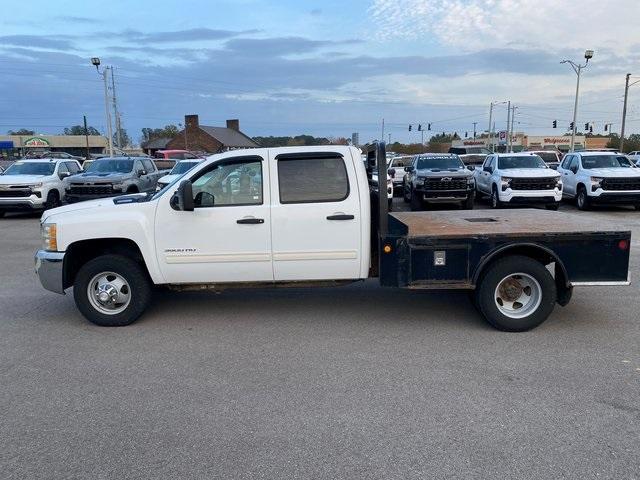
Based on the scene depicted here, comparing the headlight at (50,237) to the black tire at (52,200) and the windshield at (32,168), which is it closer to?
the black tire at (52,200)

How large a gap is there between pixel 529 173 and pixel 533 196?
2.64ft

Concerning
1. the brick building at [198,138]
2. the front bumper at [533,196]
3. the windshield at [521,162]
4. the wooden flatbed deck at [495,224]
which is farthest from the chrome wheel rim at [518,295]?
the brick building at [198,138]

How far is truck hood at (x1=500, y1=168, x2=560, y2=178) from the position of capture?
16.5 metres

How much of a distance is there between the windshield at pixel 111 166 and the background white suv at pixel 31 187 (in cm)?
112

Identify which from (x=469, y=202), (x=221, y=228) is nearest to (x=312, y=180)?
(x=221, y=228)

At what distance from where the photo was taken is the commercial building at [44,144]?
79.0 meters

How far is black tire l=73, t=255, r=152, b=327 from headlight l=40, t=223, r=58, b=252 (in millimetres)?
382

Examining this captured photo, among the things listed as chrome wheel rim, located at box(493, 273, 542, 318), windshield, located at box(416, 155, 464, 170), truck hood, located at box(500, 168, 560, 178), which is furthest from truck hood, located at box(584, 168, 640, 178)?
chrome wheel rim, located at box(493, 273, 542, 318)

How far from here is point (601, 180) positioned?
16.5 meters

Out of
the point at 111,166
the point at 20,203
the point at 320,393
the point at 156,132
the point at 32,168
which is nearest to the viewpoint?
the point at 320,393

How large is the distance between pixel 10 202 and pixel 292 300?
13.4 meters

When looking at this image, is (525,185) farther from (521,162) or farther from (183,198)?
(183,198)

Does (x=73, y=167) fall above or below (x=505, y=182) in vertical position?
above

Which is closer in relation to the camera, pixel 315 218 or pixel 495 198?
Answer: pixel 315 218
